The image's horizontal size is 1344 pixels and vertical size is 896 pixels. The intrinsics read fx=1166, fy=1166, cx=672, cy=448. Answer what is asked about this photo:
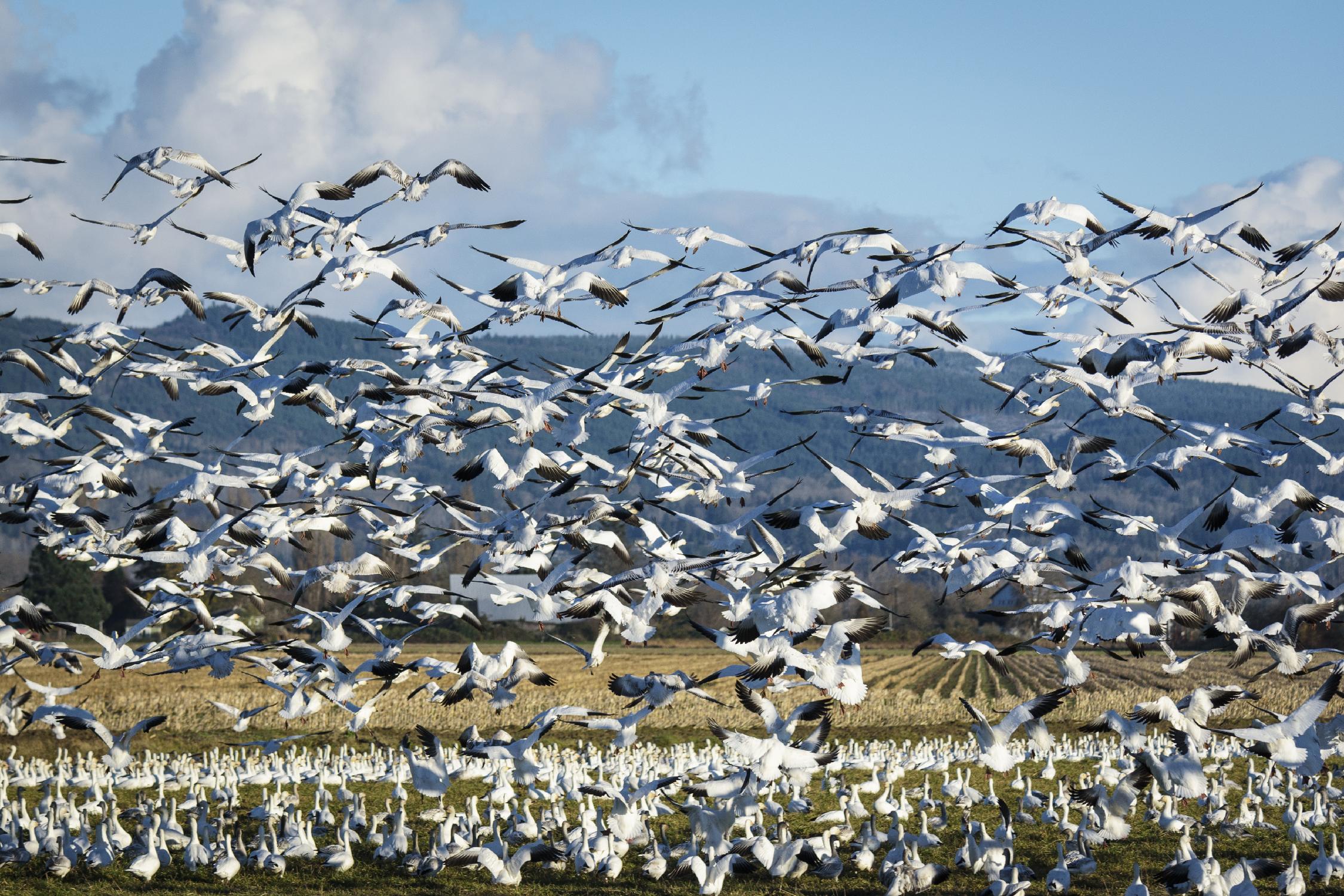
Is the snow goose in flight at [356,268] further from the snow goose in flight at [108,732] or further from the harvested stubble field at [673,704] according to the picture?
the harvested stubble field at [673,704]

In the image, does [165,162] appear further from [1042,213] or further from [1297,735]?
[1297,735]

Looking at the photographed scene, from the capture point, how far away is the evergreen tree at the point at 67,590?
7862 cm

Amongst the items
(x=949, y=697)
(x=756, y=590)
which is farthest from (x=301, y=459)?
(x=949, y=697)

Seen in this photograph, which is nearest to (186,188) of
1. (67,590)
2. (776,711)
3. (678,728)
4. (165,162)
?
(165,162)

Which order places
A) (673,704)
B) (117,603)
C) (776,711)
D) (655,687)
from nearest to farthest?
(776,711), (655,687), (673,704), (117,603)

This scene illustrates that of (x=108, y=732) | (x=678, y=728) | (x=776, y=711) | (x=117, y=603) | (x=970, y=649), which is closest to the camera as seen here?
(x=776, y=711)

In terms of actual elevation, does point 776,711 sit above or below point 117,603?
below

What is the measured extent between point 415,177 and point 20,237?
5248 mm

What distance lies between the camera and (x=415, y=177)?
1271 centimetres

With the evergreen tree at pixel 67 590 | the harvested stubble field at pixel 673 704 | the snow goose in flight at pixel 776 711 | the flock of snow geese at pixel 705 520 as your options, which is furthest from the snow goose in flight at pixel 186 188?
the evergreen tree at pixel 67 590

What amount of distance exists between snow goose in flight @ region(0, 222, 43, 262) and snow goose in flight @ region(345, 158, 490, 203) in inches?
174

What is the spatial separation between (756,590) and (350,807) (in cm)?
1115

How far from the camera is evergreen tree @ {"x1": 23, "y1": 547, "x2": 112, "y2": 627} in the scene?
78.6m

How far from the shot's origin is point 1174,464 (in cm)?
1343
